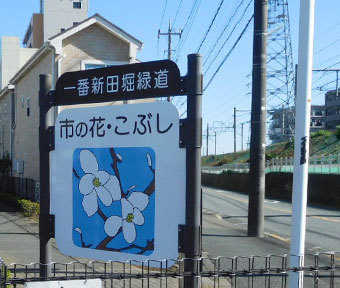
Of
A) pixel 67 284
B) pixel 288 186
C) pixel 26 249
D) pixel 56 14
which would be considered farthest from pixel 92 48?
pixel 56 14

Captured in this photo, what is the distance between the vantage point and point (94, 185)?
3756 mm

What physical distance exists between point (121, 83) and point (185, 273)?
1.65m

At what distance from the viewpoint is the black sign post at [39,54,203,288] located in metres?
3.37

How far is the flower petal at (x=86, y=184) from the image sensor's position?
12.4 feet

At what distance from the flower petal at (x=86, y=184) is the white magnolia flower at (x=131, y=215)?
Answer: 13.8 inches

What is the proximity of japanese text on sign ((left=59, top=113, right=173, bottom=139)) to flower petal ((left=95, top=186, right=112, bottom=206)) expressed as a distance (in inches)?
17.9

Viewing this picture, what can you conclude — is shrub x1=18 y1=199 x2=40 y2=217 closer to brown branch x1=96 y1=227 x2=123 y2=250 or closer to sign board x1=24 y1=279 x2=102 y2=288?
brown branch x1=96 y1=227 x2=123 y2=250

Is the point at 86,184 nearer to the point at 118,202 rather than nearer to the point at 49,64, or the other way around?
the point at 118,202

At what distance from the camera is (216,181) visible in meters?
49.0

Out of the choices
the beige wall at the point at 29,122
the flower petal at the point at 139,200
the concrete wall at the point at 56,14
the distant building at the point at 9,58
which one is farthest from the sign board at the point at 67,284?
the concrete wall at the point at 56,14

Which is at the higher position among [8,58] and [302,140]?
[8,58]

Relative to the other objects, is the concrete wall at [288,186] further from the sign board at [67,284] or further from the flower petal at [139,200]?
the sign board at [67,284]

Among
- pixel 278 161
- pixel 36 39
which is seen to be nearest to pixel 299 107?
pixel 278 161

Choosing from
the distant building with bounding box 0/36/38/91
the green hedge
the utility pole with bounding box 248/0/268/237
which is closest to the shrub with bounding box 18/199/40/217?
the green hedge
